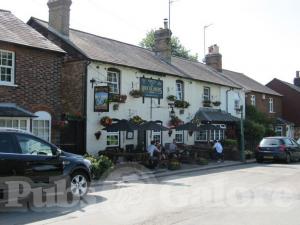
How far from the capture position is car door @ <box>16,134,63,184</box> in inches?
376

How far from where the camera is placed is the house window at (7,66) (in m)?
16.3

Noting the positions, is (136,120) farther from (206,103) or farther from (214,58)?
(214,58)

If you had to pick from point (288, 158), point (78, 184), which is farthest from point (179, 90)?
point (78, 184)

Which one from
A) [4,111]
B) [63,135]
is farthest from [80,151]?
[4,111]

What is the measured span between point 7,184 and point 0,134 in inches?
42.2

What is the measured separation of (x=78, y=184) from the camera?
10844mm

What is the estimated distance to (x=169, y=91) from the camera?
83.7 ft

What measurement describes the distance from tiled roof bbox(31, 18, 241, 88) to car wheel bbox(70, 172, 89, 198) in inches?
396

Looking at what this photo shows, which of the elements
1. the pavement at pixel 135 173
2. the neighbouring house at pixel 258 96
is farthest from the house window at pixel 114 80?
the neighbouring house at pixel 258 96

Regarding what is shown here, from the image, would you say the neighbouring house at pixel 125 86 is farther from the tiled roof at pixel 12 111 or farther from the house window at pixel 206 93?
the tiled roof at pixel 12 111

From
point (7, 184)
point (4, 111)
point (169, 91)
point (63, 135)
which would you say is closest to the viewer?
point (7, 184)

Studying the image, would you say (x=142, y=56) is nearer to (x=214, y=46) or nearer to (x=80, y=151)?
(x=80, y=151)

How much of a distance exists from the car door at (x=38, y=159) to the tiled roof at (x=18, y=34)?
731 cm

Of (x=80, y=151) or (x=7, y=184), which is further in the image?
(x=80, y=151)
